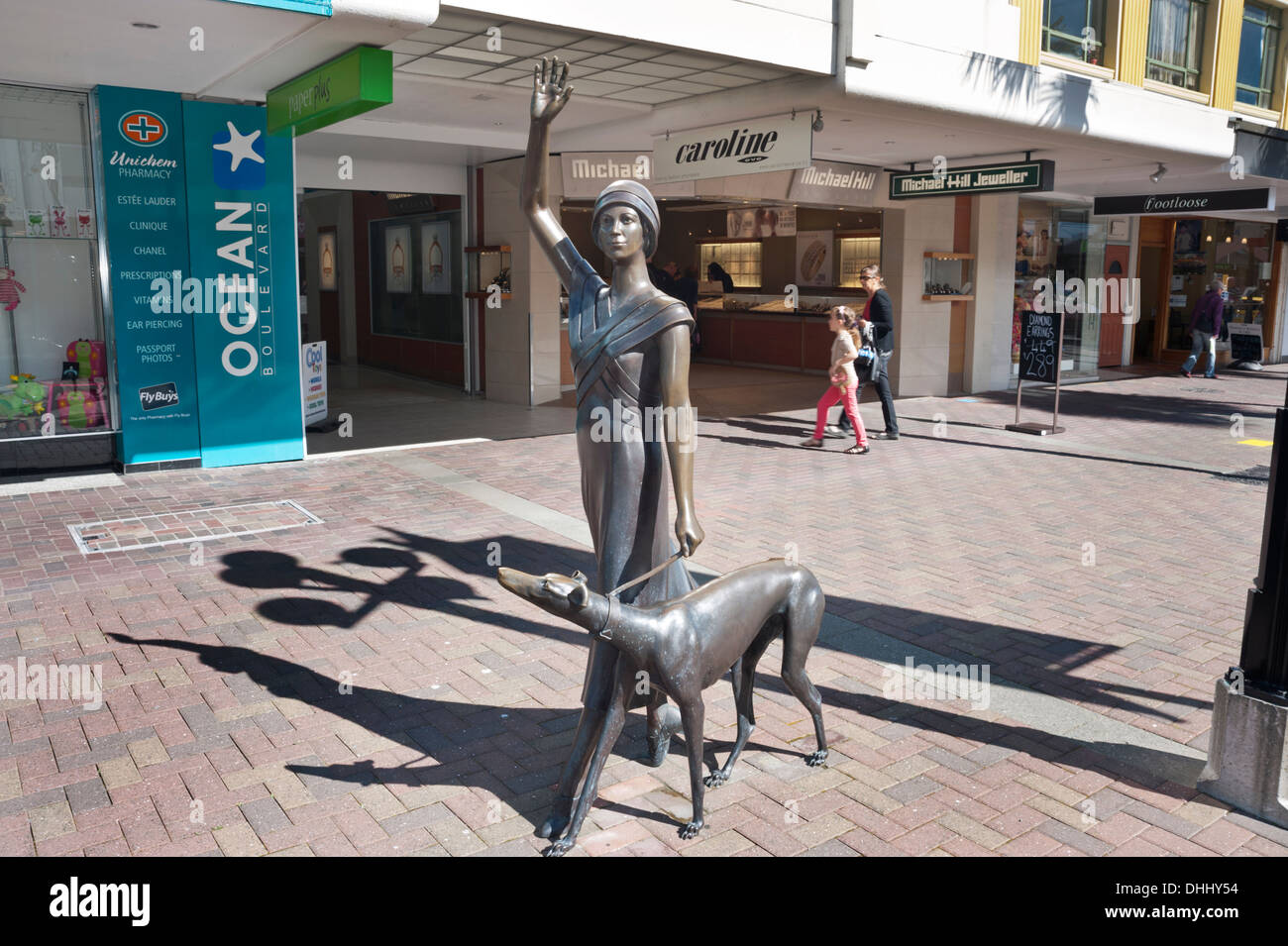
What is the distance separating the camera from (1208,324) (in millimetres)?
20844

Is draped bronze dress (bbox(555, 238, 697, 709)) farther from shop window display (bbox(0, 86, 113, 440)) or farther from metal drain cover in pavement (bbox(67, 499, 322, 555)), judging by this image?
shop window display (bbox(0, 86, 113, 440))

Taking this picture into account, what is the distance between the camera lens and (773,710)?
4.99m

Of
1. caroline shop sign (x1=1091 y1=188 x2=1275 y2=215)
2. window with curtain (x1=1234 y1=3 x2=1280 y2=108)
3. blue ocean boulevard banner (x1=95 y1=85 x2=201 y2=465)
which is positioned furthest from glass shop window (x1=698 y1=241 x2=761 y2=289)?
blue ocean boulevard banner (x1=95 y1=85 x2=201 y2=465)

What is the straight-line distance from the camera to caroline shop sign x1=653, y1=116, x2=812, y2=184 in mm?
10305

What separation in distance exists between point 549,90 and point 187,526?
224 inches

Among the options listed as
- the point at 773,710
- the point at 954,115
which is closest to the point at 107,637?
the point at 773,710

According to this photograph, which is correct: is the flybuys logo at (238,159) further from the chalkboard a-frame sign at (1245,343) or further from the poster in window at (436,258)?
the chalkboard a-frame sign at (1245,343)

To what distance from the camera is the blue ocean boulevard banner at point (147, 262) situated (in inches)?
377

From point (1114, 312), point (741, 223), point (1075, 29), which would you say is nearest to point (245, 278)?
point (1075, 29)

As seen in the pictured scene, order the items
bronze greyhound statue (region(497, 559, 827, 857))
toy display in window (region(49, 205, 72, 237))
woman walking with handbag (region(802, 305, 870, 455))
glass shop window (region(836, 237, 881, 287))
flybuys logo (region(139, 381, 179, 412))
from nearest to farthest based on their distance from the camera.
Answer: bronze greyhound statue (region(497, 559, 827, 857))
toy display in window (region(49, 205, 72, 237))
flybuys logo (region(139, 381, 179, 412))
woman walking with handbag (region(802, 305, 870, 455))
glass shop window (region(836, 237, 881, 287))

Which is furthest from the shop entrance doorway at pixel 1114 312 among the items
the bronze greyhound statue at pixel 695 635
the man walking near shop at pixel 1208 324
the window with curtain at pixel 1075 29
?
the bronze greyhound statue at pixel 695 635

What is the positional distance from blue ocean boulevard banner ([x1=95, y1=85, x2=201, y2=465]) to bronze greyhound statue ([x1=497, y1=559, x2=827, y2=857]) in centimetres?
789

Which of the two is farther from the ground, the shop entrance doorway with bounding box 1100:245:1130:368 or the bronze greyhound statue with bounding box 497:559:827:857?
the shop entrance doorway with bounding box 1100:245:1130:368
